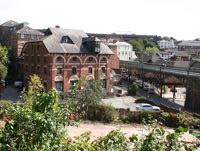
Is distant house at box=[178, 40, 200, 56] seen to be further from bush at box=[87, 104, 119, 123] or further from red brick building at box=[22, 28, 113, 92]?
bush at box=[87, 104, 119, 123]

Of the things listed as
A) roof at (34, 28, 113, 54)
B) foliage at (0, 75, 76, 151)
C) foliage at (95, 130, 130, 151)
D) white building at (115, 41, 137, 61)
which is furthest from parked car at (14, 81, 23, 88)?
white building at (115, 41, 137, 61)

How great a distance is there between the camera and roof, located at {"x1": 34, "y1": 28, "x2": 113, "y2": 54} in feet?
156

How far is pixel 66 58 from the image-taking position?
48.5m

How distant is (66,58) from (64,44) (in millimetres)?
2196

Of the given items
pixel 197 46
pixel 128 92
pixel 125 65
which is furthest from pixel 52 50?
pixel 197 46

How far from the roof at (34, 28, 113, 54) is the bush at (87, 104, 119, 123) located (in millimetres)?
16796

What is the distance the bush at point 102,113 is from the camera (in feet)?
104

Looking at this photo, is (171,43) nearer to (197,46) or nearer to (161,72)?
(197,46)

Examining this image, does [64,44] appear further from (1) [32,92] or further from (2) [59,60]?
(1) [32,92]

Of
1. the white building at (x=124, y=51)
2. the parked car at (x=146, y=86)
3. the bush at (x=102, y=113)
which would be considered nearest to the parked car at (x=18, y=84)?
the parked car at (x=146, y=86)

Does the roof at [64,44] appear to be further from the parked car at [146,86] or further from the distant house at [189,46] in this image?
the distant house at [189,46]

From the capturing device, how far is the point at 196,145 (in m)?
8.21

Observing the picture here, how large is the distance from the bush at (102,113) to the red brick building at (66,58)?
13719mm

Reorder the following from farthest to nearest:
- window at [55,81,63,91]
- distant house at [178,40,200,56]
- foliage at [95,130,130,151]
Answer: distant house at [178,40,200,56], window at [55,81,63,91], foliage at [95,130,130,151]
